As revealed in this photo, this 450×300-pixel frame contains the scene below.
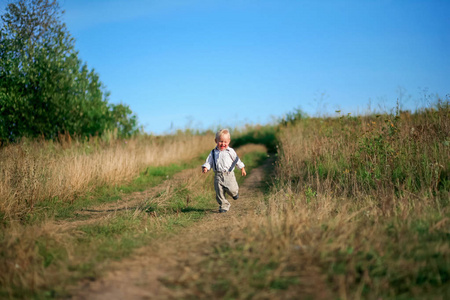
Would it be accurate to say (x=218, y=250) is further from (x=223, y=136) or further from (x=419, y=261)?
(x=223, y=136)

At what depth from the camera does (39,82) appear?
13.3 metres

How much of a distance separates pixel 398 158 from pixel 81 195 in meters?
7.23

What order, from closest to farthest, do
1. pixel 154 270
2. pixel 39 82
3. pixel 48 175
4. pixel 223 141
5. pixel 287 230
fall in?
pixel 154 270 → pixel 287 230 → pixel 223 141 → pixel 48 175 → pixel 39 82

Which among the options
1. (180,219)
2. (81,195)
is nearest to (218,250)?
Answer: (180,219)

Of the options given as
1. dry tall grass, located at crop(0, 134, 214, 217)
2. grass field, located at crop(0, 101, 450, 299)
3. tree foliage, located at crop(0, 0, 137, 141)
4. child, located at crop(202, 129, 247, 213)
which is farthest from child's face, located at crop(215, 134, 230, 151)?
tree foliage, located at crop(0, 0, 137, 141)

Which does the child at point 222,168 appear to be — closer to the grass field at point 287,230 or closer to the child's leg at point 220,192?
the child's leg at point 220,192

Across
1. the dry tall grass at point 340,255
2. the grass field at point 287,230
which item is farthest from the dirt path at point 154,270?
the dry tall grass at point 340,255

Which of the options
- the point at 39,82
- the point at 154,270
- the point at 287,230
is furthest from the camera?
the point at 39,82

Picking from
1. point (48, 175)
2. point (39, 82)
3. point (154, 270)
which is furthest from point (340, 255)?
point (39, 82)

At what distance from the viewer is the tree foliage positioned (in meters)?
12.5

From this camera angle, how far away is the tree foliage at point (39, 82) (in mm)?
12547

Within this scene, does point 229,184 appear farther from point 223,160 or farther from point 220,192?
point 223,160

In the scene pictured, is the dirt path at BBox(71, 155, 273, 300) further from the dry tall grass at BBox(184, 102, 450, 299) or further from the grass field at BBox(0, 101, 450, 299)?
the dry tall grass at BBox(184, 102, 450, 299)

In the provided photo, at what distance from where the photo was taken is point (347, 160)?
7531 mm
